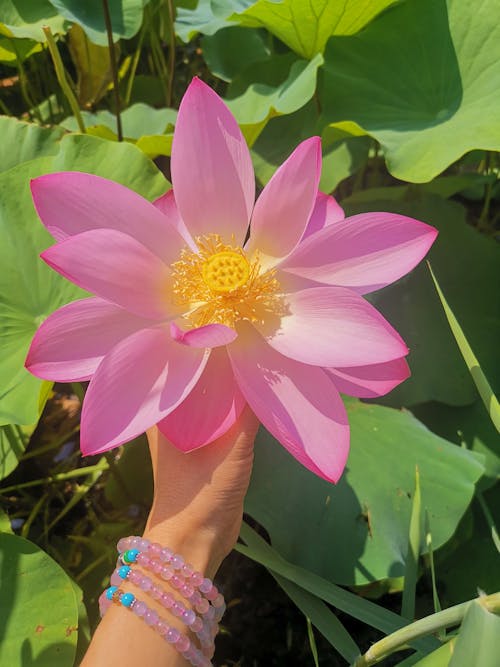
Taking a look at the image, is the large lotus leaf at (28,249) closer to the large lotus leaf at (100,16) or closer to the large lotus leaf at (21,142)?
the large lotus leaf at (21,142)

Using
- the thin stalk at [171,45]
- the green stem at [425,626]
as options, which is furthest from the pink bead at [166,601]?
the thin stalk at [171,45]

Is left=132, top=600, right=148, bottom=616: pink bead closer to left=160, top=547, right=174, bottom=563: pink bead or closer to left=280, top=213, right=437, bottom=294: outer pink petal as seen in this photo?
left=160, top=547, right=174, bottom=563: pink bead

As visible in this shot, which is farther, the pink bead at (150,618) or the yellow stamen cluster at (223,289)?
the yellow stamen cluster at (223,289)

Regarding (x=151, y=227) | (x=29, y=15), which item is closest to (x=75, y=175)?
(x=151, y=227)

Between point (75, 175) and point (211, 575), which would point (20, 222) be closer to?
point (75, 175)

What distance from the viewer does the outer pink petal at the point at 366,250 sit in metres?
0.71

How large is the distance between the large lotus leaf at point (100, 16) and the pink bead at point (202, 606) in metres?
1.20

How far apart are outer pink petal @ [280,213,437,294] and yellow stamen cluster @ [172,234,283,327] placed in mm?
60

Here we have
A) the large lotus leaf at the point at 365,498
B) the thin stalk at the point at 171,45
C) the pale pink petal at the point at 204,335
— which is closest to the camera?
the pale pink petal at the point at 204,335

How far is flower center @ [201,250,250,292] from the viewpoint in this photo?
78 cm

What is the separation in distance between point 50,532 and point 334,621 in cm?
67

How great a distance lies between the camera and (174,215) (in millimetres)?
860

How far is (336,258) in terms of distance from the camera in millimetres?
743

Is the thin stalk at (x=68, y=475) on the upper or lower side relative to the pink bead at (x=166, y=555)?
lower
